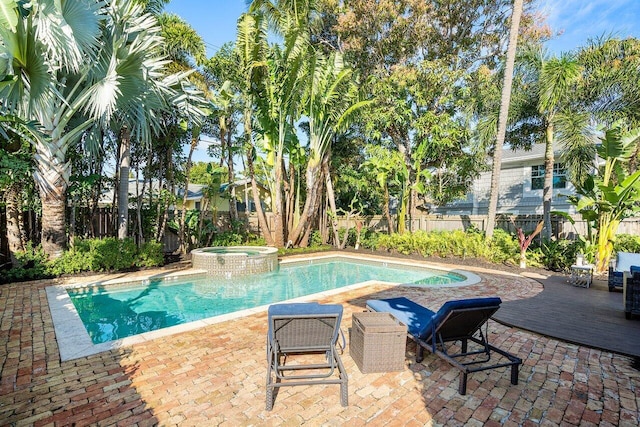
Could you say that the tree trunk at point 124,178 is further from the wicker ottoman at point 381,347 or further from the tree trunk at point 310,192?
the wicker ottoman at point 381,347

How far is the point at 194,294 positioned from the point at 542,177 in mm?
19452

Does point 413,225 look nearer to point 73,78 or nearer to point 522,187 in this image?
point 522,187

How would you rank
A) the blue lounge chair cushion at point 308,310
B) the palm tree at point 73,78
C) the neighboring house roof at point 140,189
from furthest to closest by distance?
the neighboring house roof at point 140,189, the palm tree at point 73,78, the blue lounge chair cushion at point 308,310

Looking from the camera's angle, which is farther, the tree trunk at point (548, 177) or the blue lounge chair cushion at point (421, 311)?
the tree trunk at point (548, 177)

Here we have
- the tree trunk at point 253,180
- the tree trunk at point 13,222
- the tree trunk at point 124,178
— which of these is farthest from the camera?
the tree trunk at point 253,180

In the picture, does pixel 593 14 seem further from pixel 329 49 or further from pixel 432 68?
pixel 329 49

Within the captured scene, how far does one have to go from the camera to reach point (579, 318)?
18.7ft

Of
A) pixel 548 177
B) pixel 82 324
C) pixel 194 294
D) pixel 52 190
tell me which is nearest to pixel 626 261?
pixel 548 177

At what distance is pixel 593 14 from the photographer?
13828 millimetres

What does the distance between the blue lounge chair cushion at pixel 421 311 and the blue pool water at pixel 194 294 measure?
3521mm

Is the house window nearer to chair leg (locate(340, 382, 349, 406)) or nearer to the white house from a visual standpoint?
the white house

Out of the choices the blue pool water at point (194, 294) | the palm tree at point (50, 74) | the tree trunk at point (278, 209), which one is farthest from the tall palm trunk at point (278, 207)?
the palm tree at point (50, 74)

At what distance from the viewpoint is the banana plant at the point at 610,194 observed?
843 cm

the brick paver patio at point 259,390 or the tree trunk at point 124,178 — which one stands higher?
the tree trunk at point 124,178
